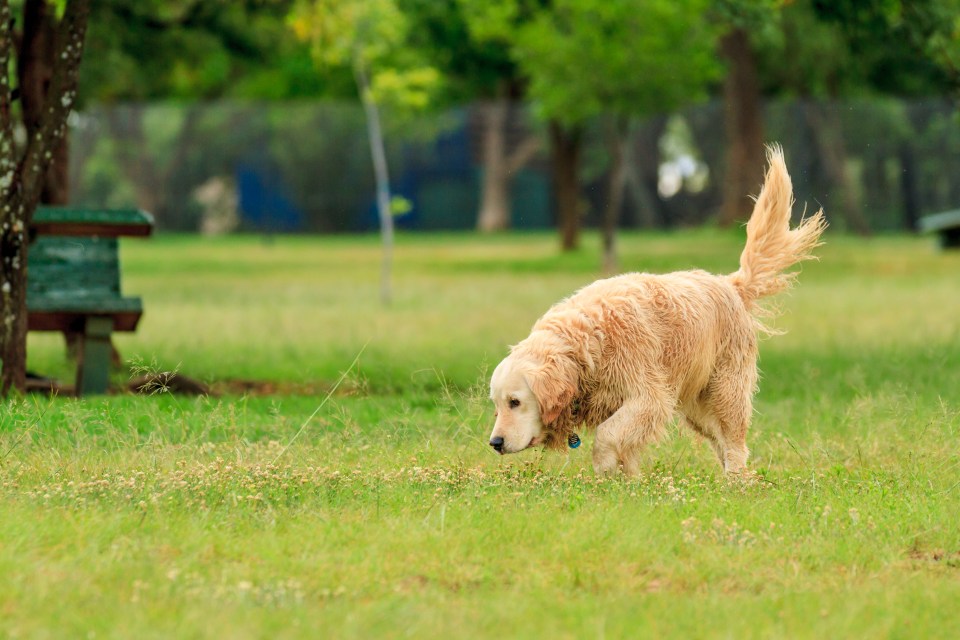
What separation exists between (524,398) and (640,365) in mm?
644

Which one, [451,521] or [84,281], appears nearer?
[451,521]

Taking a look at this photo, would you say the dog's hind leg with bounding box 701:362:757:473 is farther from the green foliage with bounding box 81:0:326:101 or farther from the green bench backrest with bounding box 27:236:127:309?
the green foliage with bounding box 81:0:326:101

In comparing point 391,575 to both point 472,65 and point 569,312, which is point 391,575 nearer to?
point 569,312

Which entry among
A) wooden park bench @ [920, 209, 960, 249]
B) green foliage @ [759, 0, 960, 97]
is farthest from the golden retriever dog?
wooden park bench @ [920, 209, 960, 249]

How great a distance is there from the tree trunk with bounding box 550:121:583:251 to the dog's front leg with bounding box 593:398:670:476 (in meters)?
23.4

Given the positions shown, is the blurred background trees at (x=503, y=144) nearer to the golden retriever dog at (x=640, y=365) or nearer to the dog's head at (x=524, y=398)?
the golden retriever dog at (x=640, y=365)

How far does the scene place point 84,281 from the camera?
942cm

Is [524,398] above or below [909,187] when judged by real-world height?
below

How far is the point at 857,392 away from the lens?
29.5 feet

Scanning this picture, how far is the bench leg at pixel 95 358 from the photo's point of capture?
9.17m

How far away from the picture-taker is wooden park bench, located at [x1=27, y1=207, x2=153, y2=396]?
909 cm

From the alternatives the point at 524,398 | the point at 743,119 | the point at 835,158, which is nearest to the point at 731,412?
the point at 524,398

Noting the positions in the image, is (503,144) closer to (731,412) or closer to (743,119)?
(743,119)

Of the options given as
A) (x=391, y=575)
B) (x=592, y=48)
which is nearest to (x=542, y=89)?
(x=592, y=48)
